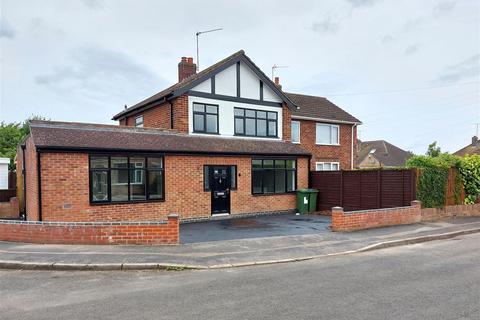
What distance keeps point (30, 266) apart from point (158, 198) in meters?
5.91

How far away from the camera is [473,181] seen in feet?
49.8

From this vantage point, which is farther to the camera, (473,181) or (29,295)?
(473,181)

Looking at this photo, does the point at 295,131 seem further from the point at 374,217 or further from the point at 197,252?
the point at 197,252

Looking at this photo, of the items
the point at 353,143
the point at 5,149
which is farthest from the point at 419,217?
the point at 5,149

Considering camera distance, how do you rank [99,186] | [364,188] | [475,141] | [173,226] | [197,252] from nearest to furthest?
[197,252] → [173,226] → [99,186] → [364,188] → [475,141]

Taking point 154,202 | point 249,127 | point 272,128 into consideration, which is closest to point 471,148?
point 272,128

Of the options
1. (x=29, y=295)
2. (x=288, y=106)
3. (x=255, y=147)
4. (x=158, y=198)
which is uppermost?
(x=288, y=106)

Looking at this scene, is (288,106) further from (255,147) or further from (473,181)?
(473,181)

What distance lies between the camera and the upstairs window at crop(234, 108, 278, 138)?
53.8 feet

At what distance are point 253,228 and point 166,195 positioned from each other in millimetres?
3466

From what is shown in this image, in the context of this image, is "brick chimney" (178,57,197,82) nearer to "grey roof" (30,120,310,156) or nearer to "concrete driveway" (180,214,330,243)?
"grey roof" (30,120,310,156)

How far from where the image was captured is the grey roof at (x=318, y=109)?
21614mm

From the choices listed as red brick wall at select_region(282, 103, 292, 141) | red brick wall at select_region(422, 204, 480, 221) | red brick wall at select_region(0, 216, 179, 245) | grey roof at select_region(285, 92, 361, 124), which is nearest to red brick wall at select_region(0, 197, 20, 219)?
red brick wall at select_region(0, 216, 179, 245)

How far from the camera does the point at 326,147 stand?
21922 mm
